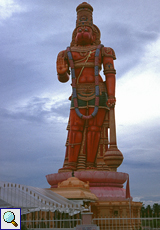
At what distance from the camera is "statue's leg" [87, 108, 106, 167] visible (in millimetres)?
15258

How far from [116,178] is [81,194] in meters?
3.28

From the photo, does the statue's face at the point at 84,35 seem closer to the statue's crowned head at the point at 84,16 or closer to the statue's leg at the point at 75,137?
the statue's crowned head at the point at 84,16

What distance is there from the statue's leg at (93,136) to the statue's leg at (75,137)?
1.42ft

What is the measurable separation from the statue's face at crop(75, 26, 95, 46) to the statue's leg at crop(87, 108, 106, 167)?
364cm

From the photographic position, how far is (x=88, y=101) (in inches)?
614

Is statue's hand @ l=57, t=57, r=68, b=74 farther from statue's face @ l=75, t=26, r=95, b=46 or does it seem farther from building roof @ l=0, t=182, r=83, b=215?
building roof @ l=0, t=182, r=83, b=215

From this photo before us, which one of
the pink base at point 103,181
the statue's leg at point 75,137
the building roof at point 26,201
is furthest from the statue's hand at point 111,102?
the building roof at point 26,201

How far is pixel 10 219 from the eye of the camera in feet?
19.7

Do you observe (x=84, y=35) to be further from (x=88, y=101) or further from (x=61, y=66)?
(x=88, y=101)

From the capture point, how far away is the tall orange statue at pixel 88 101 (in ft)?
50.1

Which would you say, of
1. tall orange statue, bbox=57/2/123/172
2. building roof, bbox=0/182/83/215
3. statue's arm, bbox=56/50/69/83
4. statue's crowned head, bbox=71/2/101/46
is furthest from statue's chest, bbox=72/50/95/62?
building roof, bbox=0/182/83/215

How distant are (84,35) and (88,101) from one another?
340cm

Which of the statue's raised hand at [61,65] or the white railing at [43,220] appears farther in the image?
the statue's raised hand at [61,65]

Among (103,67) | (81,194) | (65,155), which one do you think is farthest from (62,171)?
(103,67)
